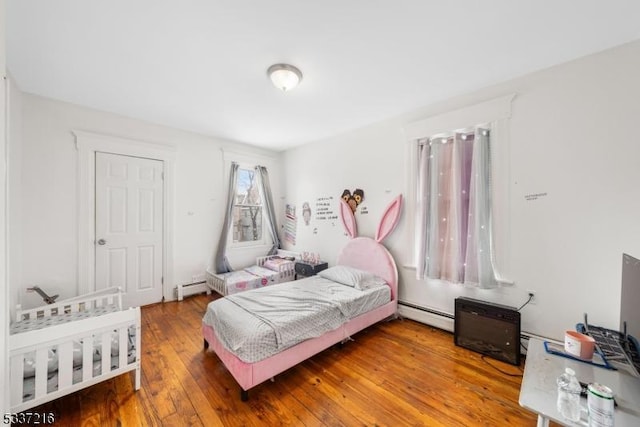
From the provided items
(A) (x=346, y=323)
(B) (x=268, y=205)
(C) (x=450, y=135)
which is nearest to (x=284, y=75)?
(C) (x=450, y=135)

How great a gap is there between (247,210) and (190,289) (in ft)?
5.18

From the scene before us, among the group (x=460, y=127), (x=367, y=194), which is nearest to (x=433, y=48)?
(x=460, y=127)

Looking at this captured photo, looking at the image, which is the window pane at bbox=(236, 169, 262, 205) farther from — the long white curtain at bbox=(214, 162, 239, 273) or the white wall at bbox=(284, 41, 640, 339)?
the white wall at bbox=(284, 41, 640, 339)

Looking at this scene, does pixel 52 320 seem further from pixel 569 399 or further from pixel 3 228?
pixel 569 399

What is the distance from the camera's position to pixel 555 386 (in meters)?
1.20

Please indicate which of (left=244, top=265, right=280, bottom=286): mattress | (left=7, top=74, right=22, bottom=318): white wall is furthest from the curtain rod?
(left=7, top=74, right=22, bottom=318): white wall

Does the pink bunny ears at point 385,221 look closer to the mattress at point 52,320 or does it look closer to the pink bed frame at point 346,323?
the pink bed frame at point 346,323

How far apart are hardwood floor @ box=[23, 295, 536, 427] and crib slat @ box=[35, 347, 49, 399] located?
0.24m

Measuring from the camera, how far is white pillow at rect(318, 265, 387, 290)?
276 cm

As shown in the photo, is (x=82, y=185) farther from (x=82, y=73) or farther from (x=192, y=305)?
(x=192, y=305)

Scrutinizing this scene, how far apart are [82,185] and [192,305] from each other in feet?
6.55

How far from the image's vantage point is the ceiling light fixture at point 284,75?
2.05 m

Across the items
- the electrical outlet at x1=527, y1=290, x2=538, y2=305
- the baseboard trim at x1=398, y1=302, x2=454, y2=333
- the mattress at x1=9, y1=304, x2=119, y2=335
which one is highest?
the electrical outlet at x1=527, y1=290, x2=538, y2=305

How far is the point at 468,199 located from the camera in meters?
2.50
